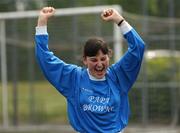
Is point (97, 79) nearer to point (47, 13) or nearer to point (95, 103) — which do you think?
point (95, 103)

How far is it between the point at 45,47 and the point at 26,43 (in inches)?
466

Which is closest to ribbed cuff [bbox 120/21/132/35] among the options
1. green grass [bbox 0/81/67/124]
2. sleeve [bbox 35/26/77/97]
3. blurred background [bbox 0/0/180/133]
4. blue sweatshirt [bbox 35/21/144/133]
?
blue sweatshirt [bbox 35/21/144/133]

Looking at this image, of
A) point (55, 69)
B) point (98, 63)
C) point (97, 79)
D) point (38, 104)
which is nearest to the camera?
point (98, 63)

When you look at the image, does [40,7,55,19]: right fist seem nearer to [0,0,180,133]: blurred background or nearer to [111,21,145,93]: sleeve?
[111,21,145,93]: sleeve

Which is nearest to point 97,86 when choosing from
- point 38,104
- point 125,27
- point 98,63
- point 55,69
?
point 98,63

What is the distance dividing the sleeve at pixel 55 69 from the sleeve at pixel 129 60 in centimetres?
33

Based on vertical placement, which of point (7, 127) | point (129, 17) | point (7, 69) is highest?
point (129, 17)

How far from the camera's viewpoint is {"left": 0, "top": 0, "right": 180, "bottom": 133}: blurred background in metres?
16.0

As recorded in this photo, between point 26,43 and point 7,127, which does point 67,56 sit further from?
point 7,127

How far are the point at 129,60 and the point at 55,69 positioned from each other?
0.55 m

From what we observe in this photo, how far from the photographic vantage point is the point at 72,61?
1570 centimetres

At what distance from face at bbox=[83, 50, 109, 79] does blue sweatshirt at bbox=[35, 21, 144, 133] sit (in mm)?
A: 105

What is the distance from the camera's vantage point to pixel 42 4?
16.9m

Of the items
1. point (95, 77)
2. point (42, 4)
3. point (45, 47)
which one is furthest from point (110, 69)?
point (42, 4)
